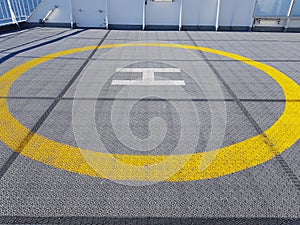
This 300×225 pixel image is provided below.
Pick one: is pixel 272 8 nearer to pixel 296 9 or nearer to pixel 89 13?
pixel 296 9

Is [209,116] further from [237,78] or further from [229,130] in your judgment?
[237,78]

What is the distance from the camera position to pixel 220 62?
4258 mm

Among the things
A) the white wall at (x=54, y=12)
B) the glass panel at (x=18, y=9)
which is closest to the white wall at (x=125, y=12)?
the white wall at (x=54, y=12)

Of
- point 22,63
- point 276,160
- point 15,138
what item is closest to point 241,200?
point 276,160

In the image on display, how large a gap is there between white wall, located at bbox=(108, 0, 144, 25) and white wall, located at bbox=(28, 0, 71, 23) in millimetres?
1428

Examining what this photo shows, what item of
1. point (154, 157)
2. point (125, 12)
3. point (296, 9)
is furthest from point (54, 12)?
point (296, 9)

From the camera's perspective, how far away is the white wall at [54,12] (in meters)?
7.14

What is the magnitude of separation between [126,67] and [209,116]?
2.00 meters

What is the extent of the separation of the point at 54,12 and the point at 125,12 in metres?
2.38

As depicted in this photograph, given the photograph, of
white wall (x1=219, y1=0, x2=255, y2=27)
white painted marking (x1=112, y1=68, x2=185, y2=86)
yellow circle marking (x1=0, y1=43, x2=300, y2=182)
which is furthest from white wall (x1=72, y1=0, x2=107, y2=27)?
yellow circle marking (x1=0, y1=43, x2=300, y2=182)

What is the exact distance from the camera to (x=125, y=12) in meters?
7.29

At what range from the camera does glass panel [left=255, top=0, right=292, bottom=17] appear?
7.20 metres

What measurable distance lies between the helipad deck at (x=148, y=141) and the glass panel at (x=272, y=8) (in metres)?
3.98

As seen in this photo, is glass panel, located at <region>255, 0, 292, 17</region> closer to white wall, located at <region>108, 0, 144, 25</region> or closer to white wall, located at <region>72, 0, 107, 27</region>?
white wall, located at <region>108, 0, 144, 25</region>
